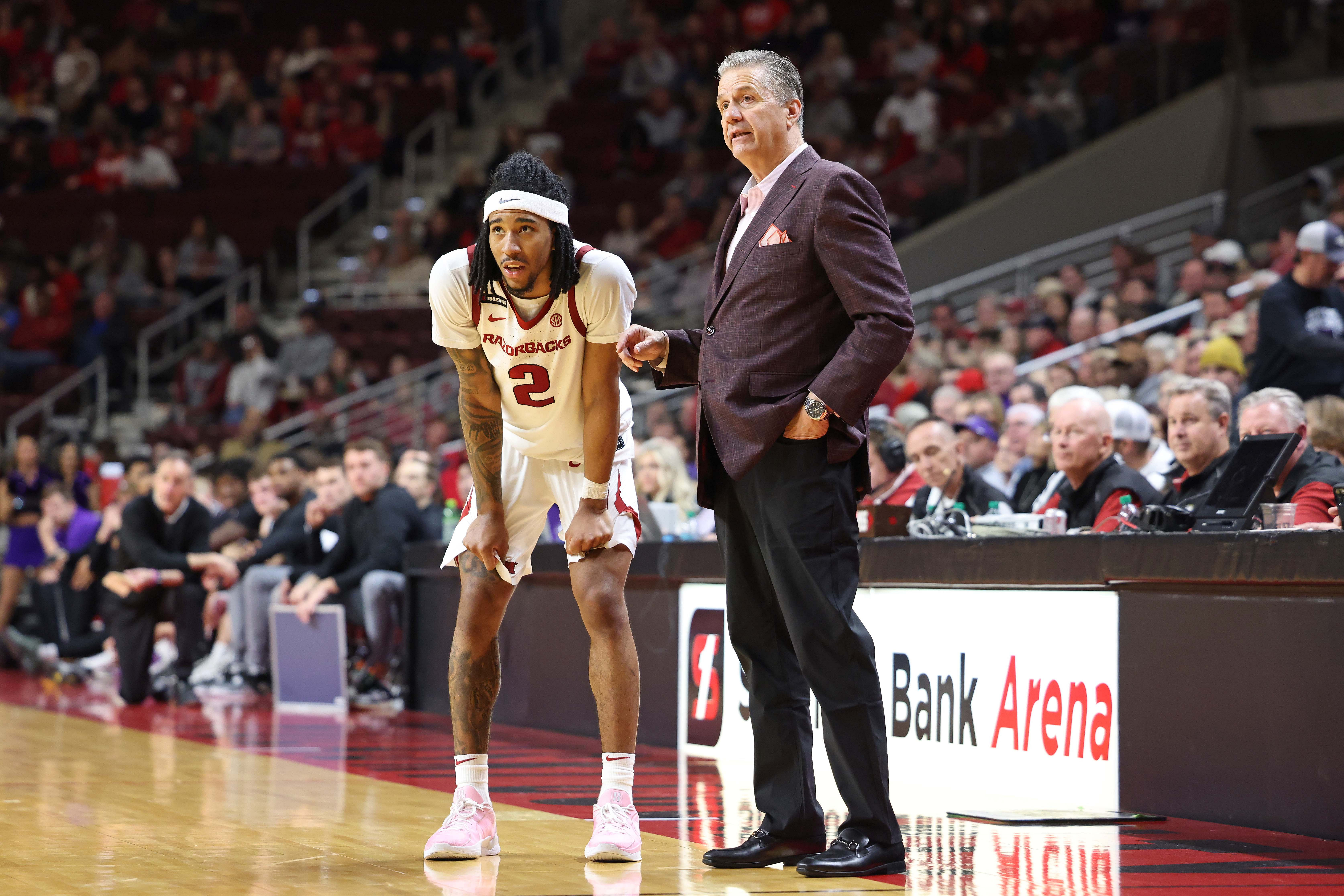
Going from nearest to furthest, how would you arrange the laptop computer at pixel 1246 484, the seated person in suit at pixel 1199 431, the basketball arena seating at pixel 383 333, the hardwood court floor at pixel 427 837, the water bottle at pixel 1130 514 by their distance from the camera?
the hardwood court floor at pixel 427 837 < the laptop computer at pixel 1246 484 < the water bottle at pixel 1130 514 < the seated person in suit at pixel 1199 431 < the basketball arena seating at pixel 383 333

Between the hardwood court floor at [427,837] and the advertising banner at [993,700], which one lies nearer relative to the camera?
the hardwood court floor at [427,837]

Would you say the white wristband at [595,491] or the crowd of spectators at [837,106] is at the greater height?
the crowd of spectators at [837,106]

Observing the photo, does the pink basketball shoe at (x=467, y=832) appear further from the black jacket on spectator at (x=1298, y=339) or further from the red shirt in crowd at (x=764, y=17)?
the red shirt in crowd at (x=764, y=17)

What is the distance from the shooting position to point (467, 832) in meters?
4.03

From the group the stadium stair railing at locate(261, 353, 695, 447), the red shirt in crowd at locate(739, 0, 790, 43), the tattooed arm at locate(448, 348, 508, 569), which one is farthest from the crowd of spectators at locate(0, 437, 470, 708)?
the red shirt in crowd at locate(739, 0, 790, 43)

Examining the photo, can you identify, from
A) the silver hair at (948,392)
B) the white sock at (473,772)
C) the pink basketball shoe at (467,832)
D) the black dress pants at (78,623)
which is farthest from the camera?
the black dress pants at (78,623)

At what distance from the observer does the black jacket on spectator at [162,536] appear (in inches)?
367

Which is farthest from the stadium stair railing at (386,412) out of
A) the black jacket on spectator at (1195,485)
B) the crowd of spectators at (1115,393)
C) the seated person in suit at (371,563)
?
the black jacket on spectator at (1195,485)

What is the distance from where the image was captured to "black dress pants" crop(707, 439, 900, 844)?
3.75 meters

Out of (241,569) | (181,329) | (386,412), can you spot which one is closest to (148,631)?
(241,569)

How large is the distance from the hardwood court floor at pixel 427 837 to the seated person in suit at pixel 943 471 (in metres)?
1.59

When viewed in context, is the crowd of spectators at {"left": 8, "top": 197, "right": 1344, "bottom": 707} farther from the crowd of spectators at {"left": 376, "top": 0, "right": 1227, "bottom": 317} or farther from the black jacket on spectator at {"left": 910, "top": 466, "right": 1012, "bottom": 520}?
the crowd of spectators at {"left": 376, "top": 0, "right": 1227, "bottom": 317}

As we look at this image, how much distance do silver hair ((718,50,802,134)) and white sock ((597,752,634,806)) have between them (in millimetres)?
1591

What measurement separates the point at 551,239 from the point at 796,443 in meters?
0.84
